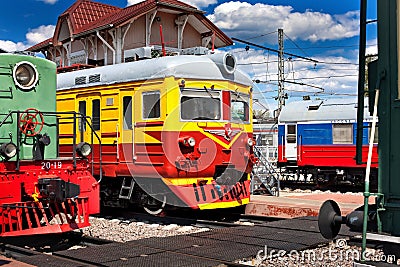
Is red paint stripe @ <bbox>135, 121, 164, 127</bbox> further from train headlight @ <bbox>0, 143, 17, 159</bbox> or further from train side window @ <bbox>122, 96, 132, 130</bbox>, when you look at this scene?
train headlight @ <bbox>0, 143, 17, 159</bbox>

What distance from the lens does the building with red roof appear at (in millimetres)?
15867

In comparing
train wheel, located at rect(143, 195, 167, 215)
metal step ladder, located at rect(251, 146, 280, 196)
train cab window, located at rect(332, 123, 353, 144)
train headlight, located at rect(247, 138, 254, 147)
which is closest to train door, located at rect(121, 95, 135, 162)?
train wheel, located at rect(143, 195, 167, 215)

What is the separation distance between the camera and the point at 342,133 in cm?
1984

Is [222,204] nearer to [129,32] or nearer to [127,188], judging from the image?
[127,188]

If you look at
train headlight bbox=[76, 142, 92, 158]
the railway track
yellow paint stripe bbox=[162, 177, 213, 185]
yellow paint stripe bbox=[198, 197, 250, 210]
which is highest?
train headlight bbox=[76, 142, 92, 158]

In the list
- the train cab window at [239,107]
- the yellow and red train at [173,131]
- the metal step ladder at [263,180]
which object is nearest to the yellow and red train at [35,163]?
the yellow and red train at [173,131]

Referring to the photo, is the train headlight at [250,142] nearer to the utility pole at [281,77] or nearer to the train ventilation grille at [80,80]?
the train ventilation grille at [80,80]

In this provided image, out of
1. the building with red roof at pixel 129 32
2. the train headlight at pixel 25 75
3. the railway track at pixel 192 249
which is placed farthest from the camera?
the building with red roof at pixel 129 32

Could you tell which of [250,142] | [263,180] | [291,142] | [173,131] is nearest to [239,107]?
[250,142]

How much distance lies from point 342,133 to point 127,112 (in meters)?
10.9

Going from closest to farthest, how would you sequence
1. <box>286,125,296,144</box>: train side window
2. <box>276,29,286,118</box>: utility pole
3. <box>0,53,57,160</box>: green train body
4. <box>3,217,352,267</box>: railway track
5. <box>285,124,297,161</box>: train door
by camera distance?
<box>3,217,352,267</box>: railway track, <box>0,53,57,160</box>: green train body, <box>285,124,297,161</box>: train door, <box>286,125,296,144</box>: train side window, <box>276,29,286,118</box>: utility pole

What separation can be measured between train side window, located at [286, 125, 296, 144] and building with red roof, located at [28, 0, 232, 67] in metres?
5.20

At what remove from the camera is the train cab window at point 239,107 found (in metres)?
12.1

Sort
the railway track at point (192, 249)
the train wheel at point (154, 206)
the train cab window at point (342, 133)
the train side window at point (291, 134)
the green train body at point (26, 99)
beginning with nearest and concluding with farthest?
the railway track at point (192, 249) → the green train body at point (26, 99) → the train wheel at point (154, 206) → the train cab window at point (342, 133) → the train side window at point (291, 134)
